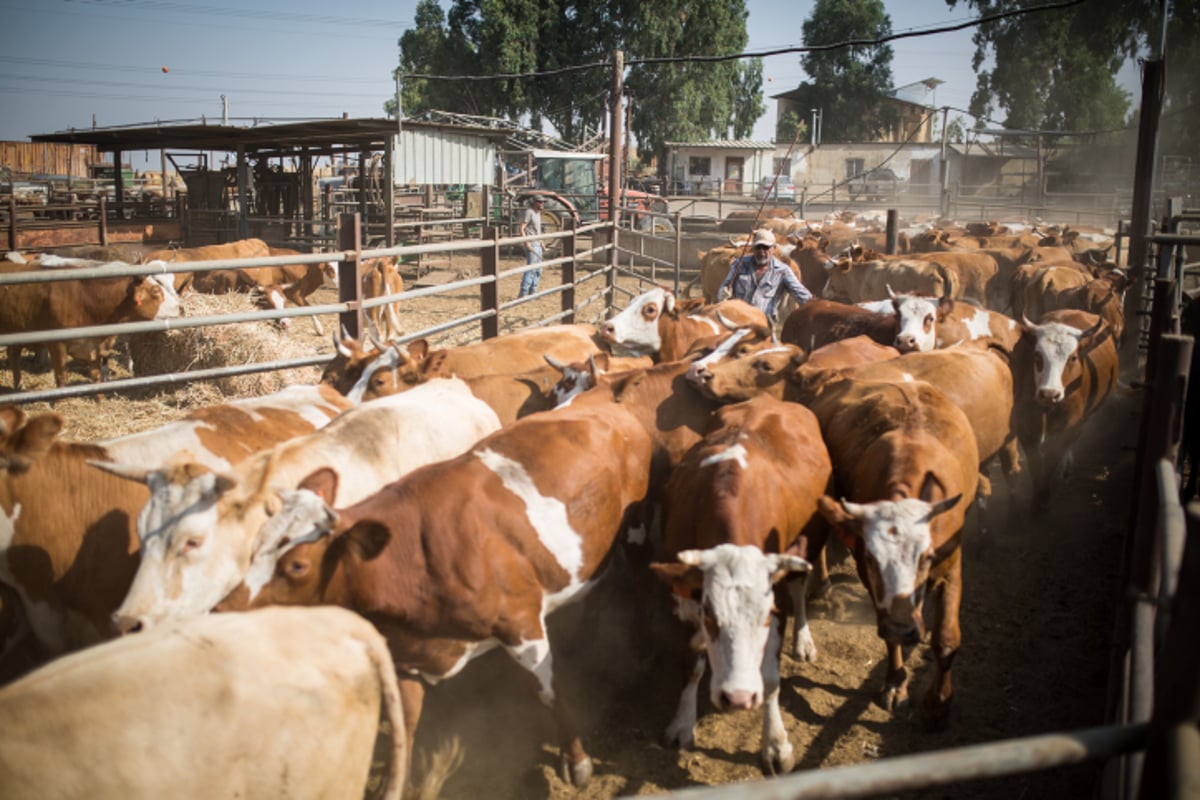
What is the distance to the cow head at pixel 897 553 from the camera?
396 cm

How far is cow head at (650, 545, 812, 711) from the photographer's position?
3582 mm

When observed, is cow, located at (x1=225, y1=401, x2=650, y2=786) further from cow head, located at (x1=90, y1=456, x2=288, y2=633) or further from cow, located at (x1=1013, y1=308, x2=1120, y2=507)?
cow, located at (x1=1013, y1=308, x2=1120, y2=507)

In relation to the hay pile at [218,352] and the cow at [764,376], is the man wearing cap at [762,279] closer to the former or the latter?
the cow at [764,376]

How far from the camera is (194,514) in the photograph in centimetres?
323

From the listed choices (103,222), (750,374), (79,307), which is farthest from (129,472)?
(103,222)

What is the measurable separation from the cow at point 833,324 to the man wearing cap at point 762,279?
277 millimetres

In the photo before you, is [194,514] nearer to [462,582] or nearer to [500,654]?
[462,582]

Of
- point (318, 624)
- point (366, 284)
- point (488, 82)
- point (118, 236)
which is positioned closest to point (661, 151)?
point (488, 82)

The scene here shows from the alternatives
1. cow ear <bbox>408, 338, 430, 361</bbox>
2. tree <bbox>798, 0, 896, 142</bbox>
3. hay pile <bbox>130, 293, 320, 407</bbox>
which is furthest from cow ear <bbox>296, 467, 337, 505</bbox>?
tree <bbox>798, 0, 896, 142</bbox>

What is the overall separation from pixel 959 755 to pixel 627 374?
4.25 meters

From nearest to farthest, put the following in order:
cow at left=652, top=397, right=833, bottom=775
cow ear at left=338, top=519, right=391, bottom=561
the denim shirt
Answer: cow ear at left=338, top=519, right=391, bottom=561 < cow at left=652, top=397, right=833, bottom=775 < the denim shirt

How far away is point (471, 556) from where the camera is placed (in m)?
3.67

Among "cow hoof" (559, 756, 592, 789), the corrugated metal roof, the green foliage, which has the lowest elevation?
"cow hoof" (559, 756, 592, 789)

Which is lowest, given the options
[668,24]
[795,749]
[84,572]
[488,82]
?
[795,749]
